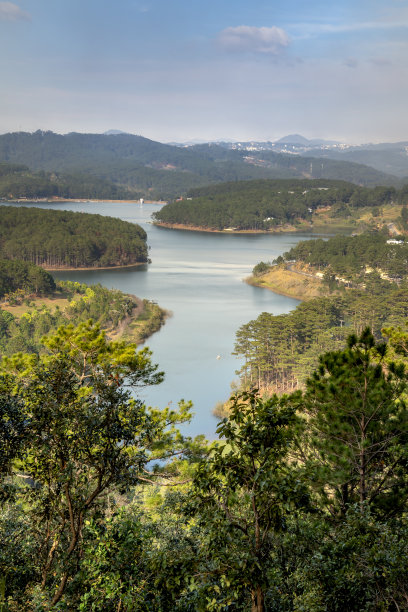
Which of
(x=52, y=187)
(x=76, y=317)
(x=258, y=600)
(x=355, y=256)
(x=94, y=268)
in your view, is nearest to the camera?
(x=258, y=600)

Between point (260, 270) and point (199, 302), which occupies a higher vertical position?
point (260, 270)

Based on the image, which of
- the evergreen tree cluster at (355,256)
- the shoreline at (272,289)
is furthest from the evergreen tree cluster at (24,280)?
the evergreen tree cluster at (355,256)

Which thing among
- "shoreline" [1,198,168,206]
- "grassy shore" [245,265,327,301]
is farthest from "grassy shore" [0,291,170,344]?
"shoreline" [1,198,168,206]

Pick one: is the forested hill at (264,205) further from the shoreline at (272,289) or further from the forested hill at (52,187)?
the forested hill at (52,187)

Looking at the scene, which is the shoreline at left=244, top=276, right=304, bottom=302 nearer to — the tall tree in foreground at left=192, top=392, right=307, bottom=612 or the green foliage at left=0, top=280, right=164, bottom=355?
the green foliage at left=0, top=280, right=164, bottom=355

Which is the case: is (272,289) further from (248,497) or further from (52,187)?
(52,187)

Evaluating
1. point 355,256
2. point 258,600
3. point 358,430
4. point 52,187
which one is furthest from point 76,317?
point 52,187

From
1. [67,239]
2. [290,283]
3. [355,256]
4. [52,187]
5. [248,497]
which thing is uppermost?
[52,187]

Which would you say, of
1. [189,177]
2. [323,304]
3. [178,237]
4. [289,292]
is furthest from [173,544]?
[189,177]

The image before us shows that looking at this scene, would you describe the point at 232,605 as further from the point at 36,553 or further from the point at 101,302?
the point at 101,302
